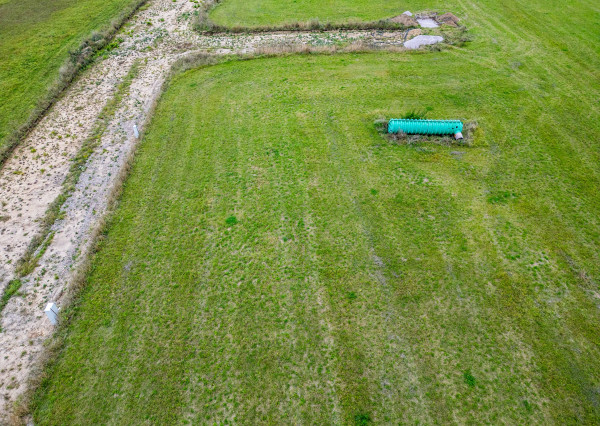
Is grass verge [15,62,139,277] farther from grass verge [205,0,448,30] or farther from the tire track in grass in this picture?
grass verge [205,0,448,30]

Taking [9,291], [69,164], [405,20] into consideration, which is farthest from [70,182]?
[405,20]

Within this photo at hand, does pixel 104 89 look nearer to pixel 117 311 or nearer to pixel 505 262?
pixel 117 311

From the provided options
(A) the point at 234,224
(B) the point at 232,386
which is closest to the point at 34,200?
(A) the point at 234,224

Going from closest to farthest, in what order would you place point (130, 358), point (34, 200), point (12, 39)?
point (130, 358)
point (34, 200)
point (12, 39)

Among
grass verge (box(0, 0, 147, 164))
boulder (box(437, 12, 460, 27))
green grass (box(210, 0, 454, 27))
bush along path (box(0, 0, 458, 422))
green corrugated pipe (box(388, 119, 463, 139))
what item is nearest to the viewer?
bush along path (box(0, 0, 458, 422))

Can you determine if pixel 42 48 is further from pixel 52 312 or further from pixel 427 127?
pixel 427 127

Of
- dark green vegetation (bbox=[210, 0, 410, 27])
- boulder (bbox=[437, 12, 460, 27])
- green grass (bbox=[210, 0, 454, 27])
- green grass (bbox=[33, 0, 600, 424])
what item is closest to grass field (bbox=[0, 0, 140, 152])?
green grass (bbox=[33, 0, 600, 424])
